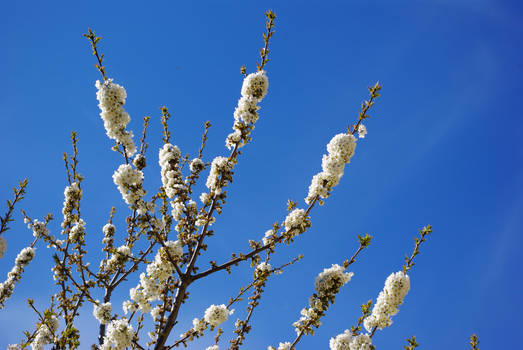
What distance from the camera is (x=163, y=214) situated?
8594 millimetres

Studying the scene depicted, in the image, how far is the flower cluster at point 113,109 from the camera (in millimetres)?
7254

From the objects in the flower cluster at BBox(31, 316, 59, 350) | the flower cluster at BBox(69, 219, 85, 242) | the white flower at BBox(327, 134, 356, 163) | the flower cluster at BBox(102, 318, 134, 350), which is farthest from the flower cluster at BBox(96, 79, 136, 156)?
the flower cluster at BBox(31, 316, 59, 350)

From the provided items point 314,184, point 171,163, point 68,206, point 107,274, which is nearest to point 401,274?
point 314,184

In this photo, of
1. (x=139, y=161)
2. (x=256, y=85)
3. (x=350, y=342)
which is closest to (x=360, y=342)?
(x=350, y=342)

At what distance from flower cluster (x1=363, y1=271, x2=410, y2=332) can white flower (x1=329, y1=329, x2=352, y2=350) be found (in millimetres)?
354

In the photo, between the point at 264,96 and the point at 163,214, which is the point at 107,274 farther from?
the point at 264,96

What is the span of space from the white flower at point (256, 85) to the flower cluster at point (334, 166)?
5.89ft

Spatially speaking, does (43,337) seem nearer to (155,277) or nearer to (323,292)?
(155,277)

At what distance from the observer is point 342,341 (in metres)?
6.67

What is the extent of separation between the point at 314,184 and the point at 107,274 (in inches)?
224

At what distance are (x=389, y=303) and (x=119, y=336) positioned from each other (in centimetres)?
476

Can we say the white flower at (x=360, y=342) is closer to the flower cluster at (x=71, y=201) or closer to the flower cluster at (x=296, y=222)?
the flower cluster at (x=296, y=222)

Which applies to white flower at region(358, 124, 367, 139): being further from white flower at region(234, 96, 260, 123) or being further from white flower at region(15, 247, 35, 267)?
white flower at region(15, 247, 35, 267)

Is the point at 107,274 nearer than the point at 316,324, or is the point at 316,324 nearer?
the point at 316,324
